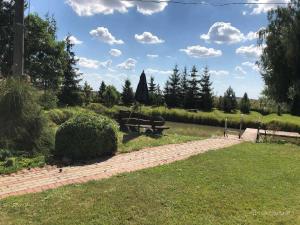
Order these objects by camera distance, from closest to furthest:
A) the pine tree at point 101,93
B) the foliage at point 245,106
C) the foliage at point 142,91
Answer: the foliage at point 142,91
the pine tree at point 101,93
the foliage at point 245,106

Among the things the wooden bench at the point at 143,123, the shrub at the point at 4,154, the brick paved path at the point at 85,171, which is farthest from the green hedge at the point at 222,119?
the shrub at the point at 4,154

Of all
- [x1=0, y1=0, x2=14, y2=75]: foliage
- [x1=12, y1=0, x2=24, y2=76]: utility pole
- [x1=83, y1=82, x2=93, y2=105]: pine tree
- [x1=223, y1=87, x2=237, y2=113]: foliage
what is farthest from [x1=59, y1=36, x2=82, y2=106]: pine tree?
[x1=12, y1=0, x2=24, y2=76]: utility pole

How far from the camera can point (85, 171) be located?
7020mm

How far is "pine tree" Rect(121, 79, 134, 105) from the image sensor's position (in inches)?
1897

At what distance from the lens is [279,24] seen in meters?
19.0

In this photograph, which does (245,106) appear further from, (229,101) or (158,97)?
(158,97)

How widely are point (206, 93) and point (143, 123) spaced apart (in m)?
34.5

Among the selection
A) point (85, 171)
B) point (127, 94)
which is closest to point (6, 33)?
point (85, 171)

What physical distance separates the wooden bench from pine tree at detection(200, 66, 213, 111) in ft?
108

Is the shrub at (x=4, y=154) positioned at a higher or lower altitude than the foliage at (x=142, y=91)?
lower

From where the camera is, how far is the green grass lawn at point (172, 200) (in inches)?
175

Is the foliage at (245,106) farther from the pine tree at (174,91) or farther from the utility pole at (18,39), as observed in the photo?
the utility pole at (18,39)

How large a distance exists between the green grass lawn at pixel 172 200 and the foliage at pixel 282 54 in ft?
38.2

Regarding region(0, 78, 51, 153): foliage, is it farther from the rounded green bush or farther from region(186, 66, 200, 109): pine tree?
region(186, 66, 200, 109): pine tree
